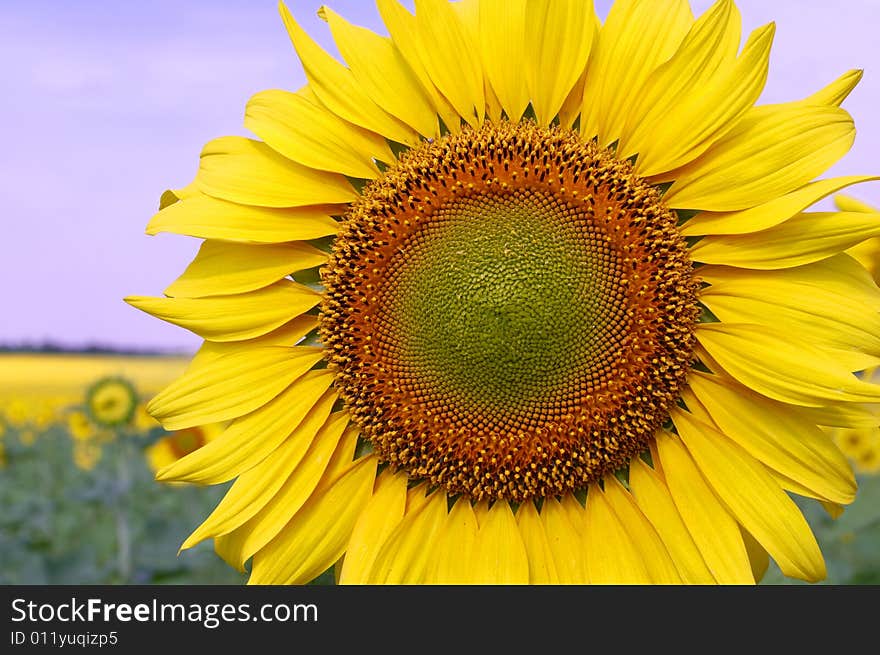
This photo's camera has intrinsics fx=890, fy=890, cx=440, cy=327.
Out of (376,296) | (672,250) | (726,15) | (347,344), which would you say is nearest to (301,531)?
(347,344)

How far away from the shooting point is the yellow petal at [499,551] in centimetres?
241

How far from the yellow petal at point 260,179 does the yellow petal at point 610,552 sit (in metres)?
1.16

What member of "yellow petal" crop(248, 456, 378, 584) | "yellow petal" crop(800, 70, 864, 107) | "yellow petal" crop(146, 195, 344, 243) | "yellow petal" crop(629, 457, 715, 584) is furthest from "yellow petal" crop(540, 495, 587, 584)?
"yellow petal" crop(800, 70, 864, 107)

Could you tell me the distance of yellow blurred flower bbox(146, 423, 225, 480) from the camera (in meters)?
5.48

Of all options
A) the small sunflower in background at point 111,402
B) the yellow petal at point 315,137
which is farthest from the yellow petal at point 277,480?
the small sunflower in background at point 111,402

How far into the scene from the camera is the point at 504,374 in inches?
95.0

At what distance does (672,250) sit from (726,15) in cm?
64

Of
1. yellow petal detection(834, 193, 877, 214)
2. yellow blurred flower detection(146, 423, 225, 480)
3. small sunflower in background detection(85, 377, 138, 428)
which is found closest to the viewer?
yellow petal detection(834, 193, 877, 214)

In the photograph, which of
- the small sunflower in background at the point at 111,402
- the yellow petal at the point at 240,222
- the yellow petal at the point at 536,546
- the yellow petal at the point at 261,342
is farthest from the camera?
the small sunflower in background at the point at 111,402

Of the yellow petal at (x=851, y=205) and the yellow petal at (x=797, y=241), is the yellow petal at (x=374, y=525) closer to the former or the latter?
the yellow petal at (x=797, y=241)

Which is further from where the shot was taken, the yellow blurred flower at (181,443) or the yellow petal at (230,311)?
the yellow blurred flower at (181,443)

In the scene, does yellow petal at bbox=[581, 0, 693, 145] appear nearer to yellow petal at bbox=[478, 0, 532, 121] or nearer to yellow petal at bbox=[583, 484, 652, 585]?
yellow petal at bbox=[478, 0, 532, 121]

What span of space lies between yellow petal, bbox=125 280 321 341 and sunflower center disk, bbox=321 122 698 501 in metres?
0.16

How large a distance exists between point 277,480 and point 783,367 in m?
1.41
